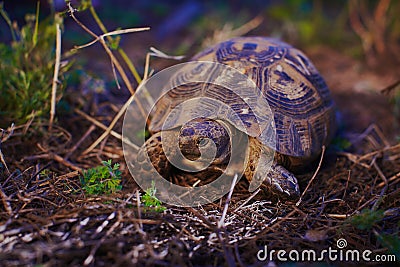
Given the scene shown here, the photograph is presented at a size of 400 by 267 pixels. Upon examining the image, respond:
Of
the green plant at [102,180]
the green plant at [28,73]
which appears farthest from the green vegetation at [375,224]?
the green plant at [28,73]

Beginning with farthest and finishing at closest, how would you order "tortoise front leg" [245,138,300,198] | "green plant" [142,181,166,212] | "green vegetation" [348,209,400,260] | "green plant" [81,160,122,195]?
"tortoise front leg" [245,138,300,198]
"green plant" [81,160,122,195]
"green plant" [142,181,166,212]
"green vegetation" [348,209,400,260]

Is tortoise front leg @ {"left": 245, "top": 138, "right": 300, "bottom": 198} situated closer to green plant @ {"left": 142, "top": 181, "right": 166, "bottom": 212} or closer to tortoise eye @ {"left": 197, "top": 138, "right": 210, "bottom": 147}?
tortoise eye @ {"left": 197, "top": 138, "right": 210, "bottom": 147}

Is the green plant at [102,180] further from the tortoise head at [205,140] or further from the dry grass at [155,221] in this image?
the tortoise head at [205,140]

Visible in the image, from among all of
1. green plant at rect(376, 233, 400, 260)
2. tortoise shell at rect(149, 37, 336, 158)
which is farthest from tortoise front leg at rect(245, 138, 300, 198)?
green plant at rect(376, 233, 400, 260)

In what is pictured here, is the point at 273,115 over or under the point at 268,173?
over

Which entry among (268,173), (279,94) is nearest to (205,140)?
(268,173)

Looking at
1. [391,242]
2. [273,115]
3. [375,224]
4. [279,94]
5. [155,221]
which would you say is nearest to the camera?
[391,242]

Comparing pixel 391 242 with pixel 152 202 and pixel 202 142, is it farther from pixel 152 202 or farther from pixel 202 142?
pixel 152 202
